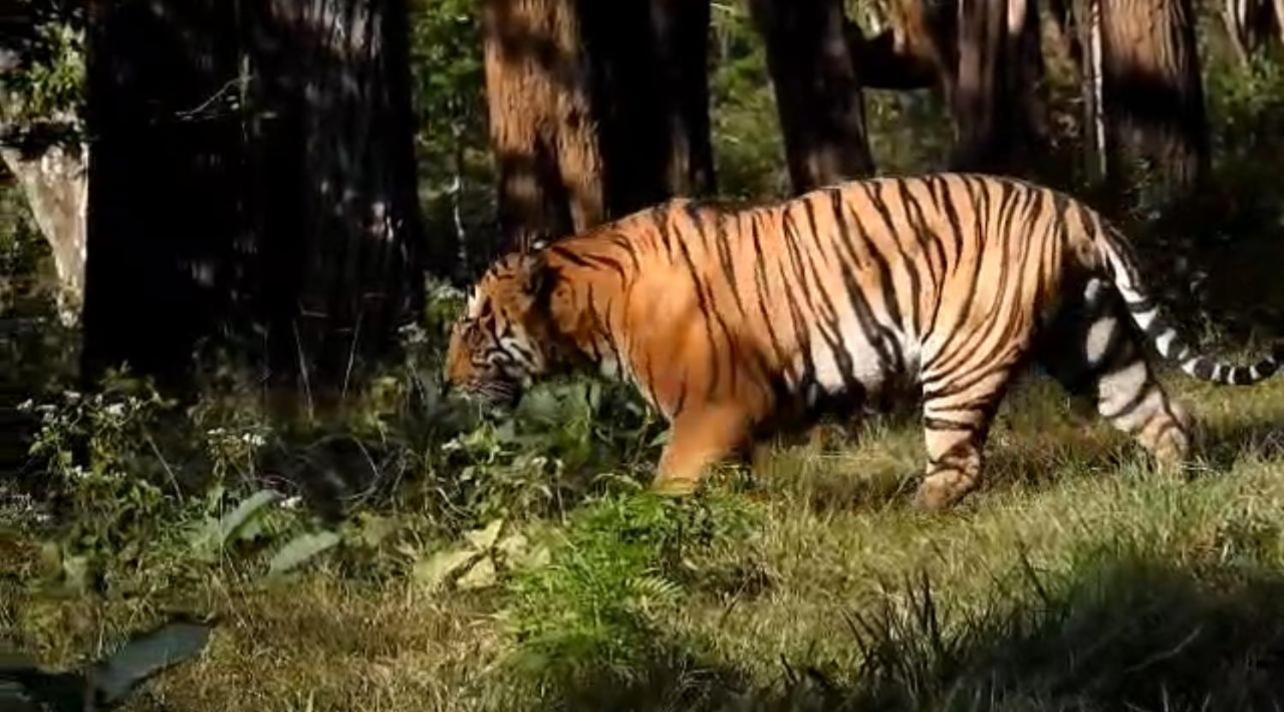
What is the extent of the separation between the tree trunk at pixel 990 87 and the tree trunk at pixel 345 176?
4.40m

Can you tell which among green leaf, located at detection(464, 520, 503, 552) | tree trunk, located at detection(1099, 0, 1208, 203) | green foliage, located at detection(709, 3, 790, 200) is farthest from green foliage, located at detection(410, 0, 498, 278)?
green leaf, located at detection(464, 520, 503, 552)

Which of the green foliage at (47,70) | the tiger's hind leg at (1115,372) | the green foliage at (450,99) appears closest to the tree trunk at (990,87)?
the green foliage at (47,70)

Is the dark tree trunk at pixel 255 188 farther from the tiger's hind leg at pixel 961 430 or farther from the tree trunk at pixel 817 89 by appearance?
the tiger's hind leg at pixel 961 430

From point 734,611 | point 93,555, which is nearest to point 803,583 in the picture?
point 734,611

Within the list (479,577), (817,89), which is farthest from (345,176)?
(479,577)

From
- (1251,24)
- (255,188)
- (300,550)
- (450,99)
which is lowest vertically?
(1251,24)

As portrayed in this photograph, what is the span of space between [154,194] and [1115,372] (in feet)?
16.5

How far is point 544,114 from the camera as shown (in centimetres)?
1047

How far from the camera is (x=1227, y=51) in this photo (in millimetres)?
29516

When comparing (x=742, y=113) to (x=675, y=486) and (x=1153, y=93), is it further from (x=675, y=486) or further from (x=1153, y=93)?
(x=675, y=486)

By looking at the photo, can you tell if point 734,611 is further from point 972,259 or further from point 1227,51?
point 1227,51

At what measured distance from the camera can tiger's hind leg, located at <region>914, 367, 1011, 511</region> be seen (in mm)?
7574

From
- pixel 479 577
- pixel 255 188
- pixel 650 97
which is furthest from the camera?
pixel 650 97

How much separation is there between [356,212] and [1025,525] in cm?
466
